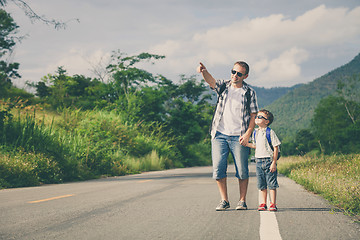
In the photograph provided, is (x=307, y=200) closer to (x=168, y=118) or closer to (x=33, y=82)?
(x=168, y=118)

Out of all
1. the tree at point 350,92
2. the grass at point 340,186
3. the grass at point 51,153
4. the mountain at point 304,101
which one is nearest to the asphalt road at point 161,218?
the grass at point 340,186

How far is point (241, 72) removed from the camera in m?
5.98

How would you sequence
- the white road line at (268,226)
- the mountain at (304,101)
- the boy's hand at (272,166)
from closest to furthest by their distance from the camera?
the white road line at (268,226), the boy's hand at (272,166), the mountain at (304,101)

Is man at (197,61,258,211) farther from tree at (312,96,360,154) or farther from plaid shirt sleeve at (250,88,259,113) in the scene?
tree at (312,96,360,154)

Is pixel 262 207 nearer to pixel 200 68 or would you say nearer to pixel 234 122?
pixel 234 122

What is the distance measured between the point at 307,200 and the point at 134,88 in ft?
92.6

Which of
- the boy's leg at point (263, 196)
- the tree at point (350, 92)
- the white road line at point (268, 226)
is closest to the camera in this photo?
the white road line at point (268, 226)

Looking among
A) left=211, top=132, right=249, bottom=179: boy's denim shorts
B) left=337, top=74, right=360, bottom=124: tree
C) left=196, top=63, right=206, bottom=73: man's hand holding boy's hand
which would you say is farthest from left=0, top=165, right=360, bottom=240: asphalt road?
left=337, top=74, right=360, bottom=124: tree

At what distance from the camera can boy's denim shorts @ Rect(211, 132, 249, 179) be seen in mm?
6000

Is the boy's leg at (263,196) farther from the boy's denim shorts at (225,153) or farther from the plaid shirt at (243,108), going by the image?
the plaid shirt at (243,108)

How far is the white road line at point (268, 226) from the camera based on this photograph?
4371 millimetres

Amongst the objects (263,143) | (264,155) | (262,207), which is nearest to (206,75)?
(263,143)

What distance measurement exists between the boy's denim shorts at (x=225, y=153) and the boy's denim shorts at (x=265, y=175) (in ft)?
0.66

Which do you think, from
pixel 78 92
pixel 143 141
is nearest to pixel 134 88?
pixel 143 141
